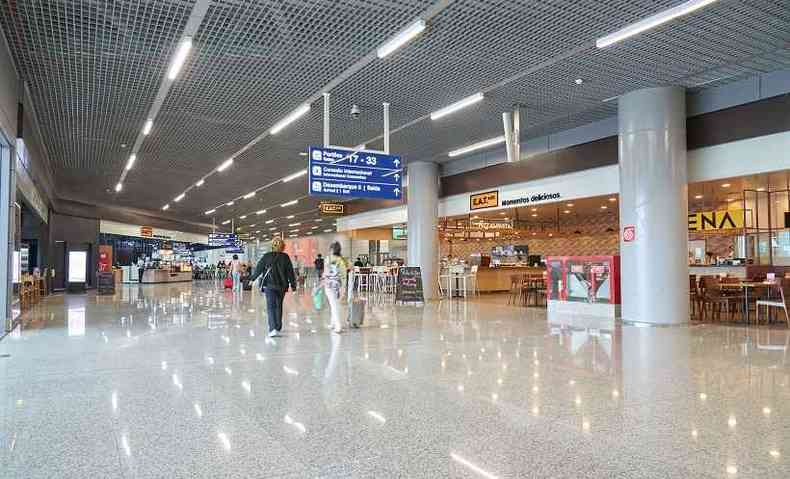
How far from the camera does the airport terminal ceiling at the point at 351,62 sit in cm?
643

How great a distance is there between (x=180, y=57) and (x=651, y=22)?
624cm

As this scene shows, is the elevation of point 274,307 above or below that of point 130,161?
below

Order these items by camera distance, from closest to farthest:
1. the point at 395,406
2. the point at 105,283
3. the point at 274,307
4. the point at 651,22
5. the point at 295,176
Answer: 1. the point at 395,406
2. the point at 651,22
3. the point at 274,307
4. the point at 295,176
5. the point at 105,283

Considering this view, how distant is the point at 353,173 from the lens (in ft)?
32.1

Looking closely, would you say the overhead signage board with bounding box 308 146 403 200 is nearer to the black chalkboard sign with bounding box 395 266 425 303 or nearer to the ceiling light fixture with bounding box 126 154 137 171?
the black chalkboard sign with bounding box 395 266 425 303

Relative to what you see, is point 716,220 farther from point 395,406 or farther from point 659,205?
point 395,406

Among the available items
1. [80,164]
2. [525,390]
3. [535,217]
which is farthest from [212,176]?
[525,390]

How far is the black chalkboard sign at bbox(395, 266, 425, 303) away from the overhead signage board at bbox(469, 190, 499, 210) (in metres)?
2.55

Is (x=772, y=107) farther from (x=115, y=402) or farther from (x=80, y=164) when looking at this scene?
(x=80, y=164)

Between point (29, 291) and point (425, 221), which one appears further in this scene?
point (425, 221)

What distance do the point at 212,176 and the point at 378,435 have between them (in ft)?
51.6

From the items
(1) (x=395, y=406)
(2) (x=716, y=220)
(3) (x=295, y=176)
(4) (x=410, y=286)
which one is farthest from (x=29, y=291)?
(2) (x=716, y=220)

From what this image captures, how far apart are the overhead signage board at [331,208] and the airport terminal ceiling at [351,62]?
794 cm

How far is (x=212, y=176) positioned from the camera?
57.7ft
